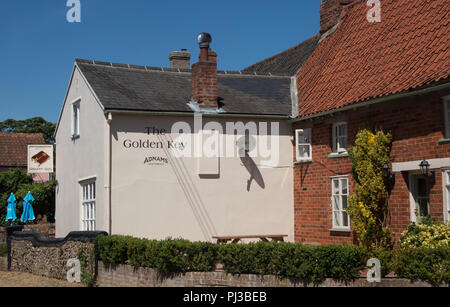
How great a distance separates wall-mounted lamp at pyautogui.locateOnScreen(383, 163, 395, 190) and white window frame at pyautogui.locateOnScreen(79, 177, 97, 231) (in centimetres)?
879

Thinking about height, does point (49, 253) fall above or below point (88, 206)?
below

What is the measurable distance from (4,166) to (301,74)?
3159 cm

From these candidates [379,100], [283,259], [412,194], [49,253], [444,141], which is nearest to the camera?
[283,259]

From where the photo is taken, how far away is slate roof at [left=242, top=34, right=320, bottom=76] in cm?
2477

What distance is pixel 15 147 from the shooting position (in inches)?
1991

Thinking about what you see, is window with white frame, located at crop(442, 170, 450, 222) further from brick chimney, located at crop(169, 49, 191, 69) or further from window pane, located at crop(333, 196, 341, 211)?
brick chimney, located at crop(169, 49, 191, 69)

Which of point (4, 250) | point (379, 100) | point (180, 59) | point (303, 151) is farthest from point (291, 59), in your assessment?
point (4, 250)

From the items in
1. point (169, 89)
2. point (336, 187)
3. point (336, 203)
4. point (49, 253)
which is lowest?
point (49, 253)

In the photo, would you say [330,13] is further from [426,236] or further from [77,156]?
[426,236]

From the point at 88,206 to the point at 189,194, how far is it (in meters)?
3.50

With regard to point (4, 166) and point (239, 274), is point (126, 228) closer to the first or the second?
point (239, 274)

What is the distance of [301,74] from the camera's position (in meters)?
23.7

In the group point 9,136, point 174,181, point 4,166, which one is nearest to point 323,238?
point 174,181

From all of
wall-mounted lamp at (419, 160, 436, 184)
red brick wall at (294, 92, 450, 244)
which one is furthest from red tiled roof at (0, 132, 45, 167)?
wall-mounted lamp at (419, 160, 436, 184)
